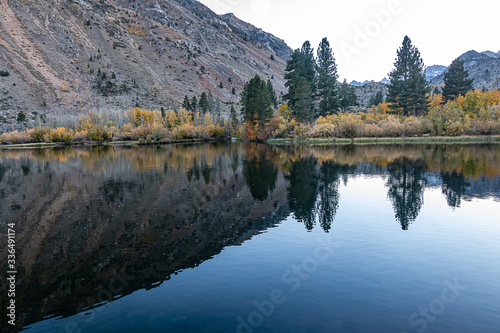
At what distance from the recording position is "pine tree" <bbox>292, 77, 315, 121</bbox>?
8456cm

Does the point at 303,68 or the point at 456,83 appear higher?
the point at 303,68

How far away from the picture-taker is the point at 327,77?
93.9 m

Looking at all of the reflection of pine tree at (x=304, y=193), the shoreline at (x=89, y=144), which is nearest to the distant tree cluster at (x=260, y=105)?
the shoreline at (x=89, y=144)

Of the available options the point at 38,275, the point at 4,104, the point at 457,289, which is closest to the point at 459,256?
the point at 457,289

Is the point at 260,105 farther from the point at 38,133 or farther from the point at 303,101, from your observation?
the point at 38,133

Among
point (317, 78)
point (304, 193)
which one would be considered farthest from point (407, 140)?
point (304, 193)

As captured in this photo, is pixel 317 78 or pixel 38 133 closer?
pixel 317 78

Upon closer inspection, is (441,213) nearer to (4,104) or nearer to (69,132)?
(69,132)

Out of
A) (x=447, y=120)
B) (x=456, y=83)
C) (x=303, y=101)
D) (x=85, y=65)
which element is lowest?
(x=447, y=120)

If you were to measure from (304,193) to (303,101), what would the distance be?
2548 inches

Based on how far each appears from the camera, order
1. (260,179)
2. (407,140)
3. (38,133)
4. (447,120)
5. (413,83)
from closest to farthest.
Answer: (260,179) → (447,120) → (407,140) → (413,83) → (38,133)

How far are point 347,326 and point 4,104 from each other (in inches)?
6046

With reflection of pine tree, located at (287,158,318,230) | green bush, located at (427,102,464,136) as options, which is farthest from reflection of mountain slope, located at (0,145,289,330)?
green bush, located at (427,102,464,136)

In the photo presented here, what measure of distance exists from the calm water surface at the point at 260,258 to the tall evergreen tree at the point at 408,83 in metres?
64.4
